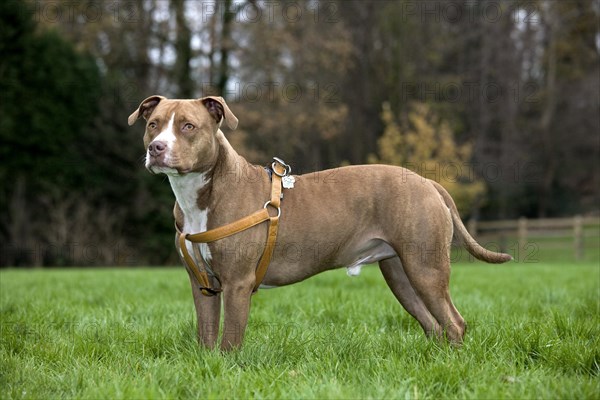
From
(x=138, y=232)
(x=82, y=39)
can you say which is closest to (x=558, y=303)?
(x=138, y=232)

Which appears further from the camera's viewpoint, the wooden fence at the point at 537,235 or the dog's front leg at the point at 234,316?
the wooden fence at the point at 537,235

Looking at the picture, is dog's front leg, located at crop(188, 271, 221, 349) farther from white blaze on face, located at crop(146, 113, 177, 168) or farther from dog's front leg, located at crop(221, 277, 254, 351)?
white blaze on face, located at crop(146, 113, 177, 168)

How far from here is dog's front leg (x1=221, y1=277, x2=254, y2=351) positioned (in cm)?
404

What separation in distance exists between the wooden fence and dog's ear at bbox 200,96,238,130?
18638 mm

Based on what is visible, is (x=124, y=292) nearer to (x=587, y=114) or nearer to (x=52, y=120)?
(x=52, y=120)

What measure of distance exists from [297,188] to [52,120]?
15.3 meters

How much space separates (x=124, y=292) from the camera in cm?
771

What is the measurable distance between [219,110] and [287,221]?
0.91 m

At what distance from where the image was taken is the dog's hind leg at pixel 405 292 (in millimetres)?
4703

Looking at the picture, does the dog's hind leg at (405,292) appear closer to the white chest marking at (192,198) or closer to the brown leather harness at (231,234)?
the brown leather harness at (231,234)

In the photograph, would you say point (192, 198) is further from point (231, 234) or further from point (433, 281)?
point (433, 281)

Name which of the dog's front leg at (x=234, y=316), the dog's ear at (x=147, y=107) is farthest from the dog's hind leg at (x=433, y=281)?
the dog's ear at (x=147, y=107)

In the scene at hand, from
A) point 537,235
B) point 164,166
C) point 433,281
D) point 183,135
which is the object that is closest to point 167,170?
point 164,166

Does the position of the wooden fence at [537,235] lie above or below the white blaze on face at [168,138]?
below
